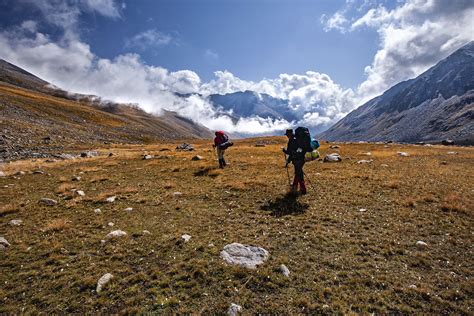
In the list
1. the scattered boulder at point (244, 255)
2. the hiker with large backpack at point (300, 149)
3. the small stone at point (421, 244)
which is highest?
the hiker with large backpack at point (300, 149)

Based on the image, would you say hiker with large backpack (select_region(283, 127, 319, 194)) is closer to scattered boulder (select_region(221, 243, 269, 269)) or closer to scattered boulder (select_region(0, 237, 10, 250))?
scattered boulder (select_region(221, 243, 269, 269))

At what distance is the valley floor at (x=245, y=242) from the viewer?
7828mm

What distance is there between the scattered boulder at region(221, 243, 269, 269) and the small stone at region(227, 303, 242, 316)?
75.4 inches

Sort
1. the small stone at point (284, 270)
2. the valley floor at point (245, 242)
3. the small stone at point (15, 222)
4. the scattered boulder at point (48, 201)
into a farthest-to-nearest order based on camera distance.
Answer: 1. the scattered boulder at point (48, 201)
2. the small stone at point (15, 222)
3. the small stone at point (284, 270)
4. the valley floor at point (245, 242)

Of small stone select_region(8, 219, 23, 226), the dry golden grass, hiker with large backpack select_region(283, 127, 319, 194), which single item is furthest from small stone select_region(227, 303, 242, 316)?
small stone select_region(8, 219, 23, 226)

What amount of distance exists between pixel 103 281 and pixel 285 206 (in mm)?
10118

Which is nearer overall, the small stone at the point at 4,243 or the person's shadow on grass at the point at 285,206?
the small stone at the point at 4,243

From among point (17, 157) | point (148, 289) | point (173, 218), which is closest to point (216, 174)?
point (173, 218)

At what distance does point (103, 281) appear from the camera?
8.66 m

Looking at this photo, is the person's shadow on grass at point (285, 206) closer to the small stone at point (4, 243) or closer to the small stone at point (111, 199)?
the small stone at point (111, 199)

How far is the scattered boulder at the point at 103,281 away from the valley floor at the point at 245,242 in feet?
0.50

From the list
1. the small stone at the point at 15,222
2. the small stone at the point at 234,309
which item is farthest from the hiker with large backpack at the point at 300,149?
the small stone at the point at 15,222

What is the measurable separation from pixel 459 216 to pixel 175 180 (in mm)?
19294

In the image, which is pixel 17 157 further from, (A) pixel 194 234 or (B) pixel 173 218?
(A) pixel 194 234
